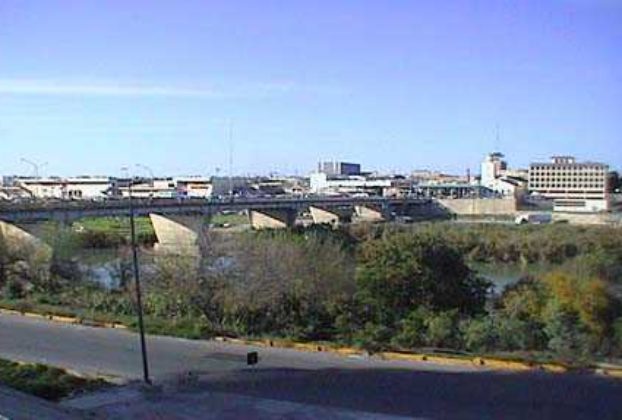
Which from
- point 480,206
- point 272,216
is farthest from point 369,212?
point 272,216

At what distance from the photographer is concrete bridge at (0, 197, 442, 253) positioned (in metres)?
38.1

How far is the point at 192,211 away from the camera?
45.8 metres

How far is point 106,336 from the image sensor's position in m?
17.2

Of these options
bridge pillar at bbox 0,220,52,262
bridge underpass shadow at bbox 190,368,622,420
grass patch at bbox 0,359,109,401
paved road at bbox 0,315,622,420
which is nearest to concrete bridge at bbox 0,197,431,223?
bridge pillar at bbox 0,220,52,262

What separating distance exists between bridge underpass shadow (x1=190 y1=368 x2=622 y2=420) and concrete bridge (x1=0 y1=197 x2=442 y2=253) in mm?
13621

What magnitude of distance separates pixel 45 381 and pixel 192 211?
33154 millimetres

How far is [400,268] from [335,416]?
26.5ft

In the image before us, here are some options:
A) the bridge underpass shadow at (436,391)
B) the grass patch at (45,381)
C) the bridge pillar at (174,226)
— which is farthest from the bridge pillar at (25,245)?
the bridge underpass shadow at (436,391)

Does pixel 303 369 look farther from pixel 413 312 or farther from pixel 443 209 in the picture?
pixel 443 209

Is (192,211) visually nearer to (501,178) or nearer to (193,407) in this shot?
(193,407)

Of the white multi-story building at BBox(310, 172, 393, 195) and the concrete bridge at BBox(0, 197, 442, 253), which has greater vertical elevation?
the white multi-story building at BBox(310, 172, 393, 195)

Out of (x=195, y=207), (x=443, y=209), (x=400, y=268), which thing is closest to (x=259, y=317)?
(x=400, y=268)

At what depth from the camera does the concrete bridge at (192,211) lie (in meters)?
38.1

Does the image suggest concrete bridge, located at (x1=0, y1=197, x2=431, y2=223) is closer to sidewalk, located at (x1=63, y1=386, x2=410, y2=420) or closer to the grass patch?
the grass patch
